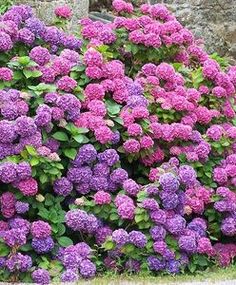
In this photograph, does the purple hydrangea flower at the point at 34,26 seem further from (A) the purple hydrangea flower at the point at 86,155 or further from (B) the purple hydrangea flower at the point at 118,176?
(B) the purple hydrangea flower at the point at 118,176

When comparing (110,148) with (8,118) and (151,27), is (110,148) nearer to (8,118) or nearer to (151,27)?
(8,118)

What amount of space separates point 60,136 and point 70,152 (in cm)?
12

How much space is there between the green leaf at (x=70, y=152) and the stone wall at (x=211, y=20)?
476 cm

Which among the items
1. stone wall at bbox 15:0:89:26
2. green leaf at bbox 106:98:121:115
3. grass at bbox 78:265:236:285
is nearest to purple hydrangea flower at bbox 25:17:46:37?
green leaf at bbox 106:98:121:115

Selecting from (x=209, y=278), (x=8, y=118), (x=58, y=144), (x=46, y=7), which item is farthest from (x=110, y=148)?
(x=46, y=7)

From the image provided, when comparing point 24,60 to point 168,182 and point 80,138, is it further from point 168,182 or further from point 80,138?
point 168,182

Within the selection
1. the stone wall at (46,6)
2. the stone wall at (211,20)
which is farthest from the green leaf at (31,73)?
the stone wall at (211,20)

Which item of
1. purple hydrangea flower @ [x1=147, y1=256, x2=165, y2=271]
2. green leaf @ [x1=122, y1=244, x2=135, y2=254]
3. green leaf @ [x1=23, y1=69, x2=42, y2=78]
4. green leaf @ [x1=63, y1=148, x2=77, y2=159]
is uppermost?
green leaf @ [x1=23, y1=69, x2=42, y2=78]

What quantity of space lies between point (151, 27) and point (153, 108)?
2.35 feet

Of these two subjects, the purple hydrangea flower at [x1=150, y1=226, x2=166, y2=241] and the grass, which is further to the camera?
the purple hydrangea flower at [x1=150, y1=226, x2=166, y2=241]

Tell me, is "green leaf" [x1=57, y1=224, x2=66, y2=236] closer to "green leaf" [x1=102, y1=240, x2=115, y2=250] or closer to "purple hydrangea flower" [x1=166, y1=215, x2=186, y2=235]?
"green leaf" [x1=102, y1=240, x2=115, y2=250]

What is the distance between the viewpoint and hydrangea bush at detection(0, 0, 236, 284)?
4.35 m

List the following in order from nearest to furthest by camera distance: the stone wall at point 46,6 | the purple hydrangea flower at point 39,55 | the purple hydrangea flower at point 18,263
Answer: the purple hydrangea flower at point 18,263 < the purple hydrangea flower at point 39,55 < the stone wall at point 46,6

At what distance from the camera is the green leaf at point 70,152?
458 cm
